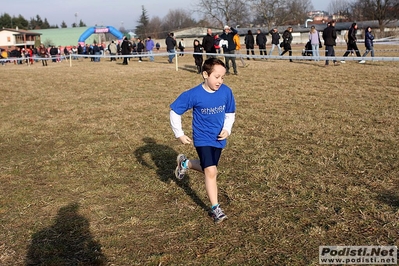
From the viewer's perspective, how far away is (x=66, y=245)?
3859mm

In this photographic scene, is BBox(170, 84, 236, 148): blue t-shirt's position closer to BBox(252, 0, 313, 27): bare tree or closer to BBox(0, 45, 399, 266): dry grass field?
BBox(0, 45, 399, 266): dry grass field

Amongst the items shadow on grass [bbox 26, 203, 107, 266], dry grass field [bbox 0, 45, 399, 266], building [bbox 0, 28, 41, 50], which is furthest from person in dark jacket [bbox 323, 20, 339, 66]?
building [bbox 0, 28, 41, 50]

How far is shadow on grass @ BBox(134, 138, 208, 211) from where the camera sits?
5.08m

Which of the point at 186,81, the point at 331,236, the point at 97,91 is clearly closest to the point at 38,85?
the point at 97,91

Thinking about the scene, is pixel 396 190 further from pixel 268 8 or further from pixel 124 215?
pixel 268 8

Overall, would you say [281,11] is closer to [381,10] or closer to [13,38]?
[381,10]

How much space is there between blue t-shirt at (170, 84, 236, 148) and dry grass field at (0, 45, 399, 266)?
0.83m

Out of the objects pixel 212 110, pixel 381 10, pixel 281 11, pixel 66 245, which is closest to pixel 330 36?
pixel 212 110

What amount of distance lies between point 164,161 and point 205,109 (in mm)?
2296

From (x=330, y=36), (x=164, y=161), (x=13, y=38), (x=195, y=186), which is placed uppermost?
(x=13, y=38)

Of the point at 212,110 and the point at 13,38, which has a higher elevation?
the point at 13,38

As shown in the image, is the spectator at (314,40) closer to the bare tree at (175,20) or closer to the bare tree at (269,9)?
the bare tree at (269,9)

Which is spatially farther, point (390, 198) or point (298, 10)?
point (298, 10)

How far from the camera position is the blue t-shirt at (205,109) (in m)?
4.21
